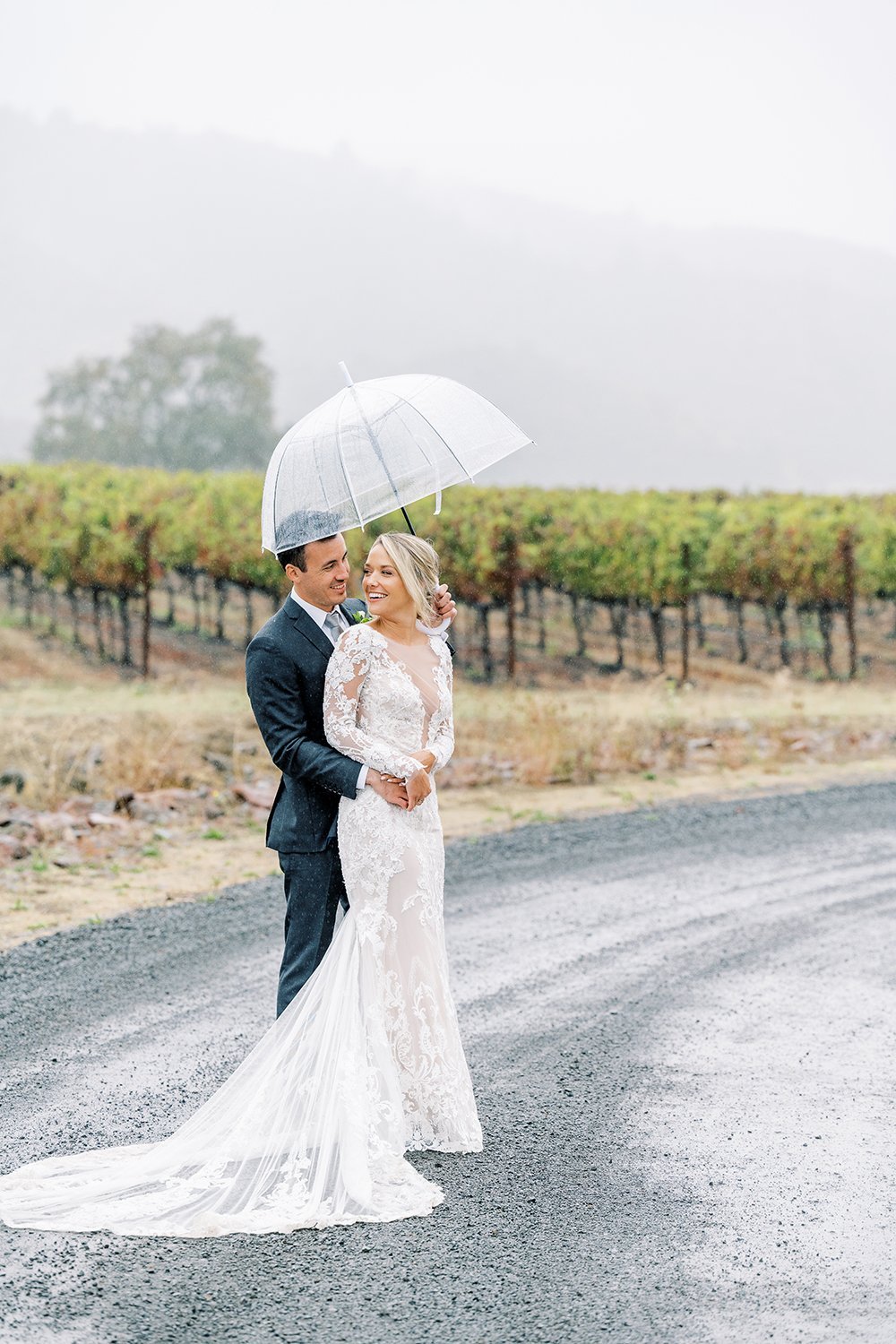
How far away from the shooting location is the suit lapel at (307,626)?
462cm

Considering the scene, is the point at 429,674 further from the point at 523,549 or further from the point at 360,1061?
the point at 523,549

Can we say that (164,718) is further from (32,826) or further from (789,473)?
(789,473)

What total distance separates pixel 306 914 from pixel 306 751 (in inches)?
22.0

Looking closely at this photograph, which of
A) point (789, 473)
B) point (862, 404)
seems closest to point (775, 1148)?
point (789, 473)

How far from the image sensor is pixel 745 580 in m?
28.1

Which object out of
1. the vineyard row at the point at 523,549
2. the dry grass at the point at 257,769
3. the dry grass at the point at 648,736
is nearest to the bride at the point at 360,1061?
the dry grass at the point at 257,769

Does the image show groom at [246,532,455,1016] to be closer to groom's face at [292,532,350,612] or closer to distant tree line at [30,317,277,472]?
groom's face at [292,532,350,612]

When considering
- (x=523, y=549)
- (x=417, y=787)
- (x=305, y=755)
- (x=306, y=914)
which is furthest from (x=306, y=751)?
(x=523, y=549)

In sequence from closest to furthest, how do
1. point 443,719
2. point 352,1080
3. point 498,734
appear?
point 352,1080, point 443,719, point 498,734

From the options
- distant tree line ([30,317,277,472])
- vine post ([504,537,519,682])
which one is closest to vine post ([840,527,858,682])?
vine post ([504,537,519,682])

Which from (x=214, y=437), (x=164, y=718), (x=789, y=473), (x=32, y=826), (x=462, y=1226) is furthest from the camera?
(x=789, y=473)

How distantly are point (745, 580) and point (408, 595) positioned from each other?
80.2 feet

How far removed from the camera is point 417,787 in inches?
177

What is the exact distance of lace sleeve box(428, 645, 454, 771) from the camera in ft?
15.1
